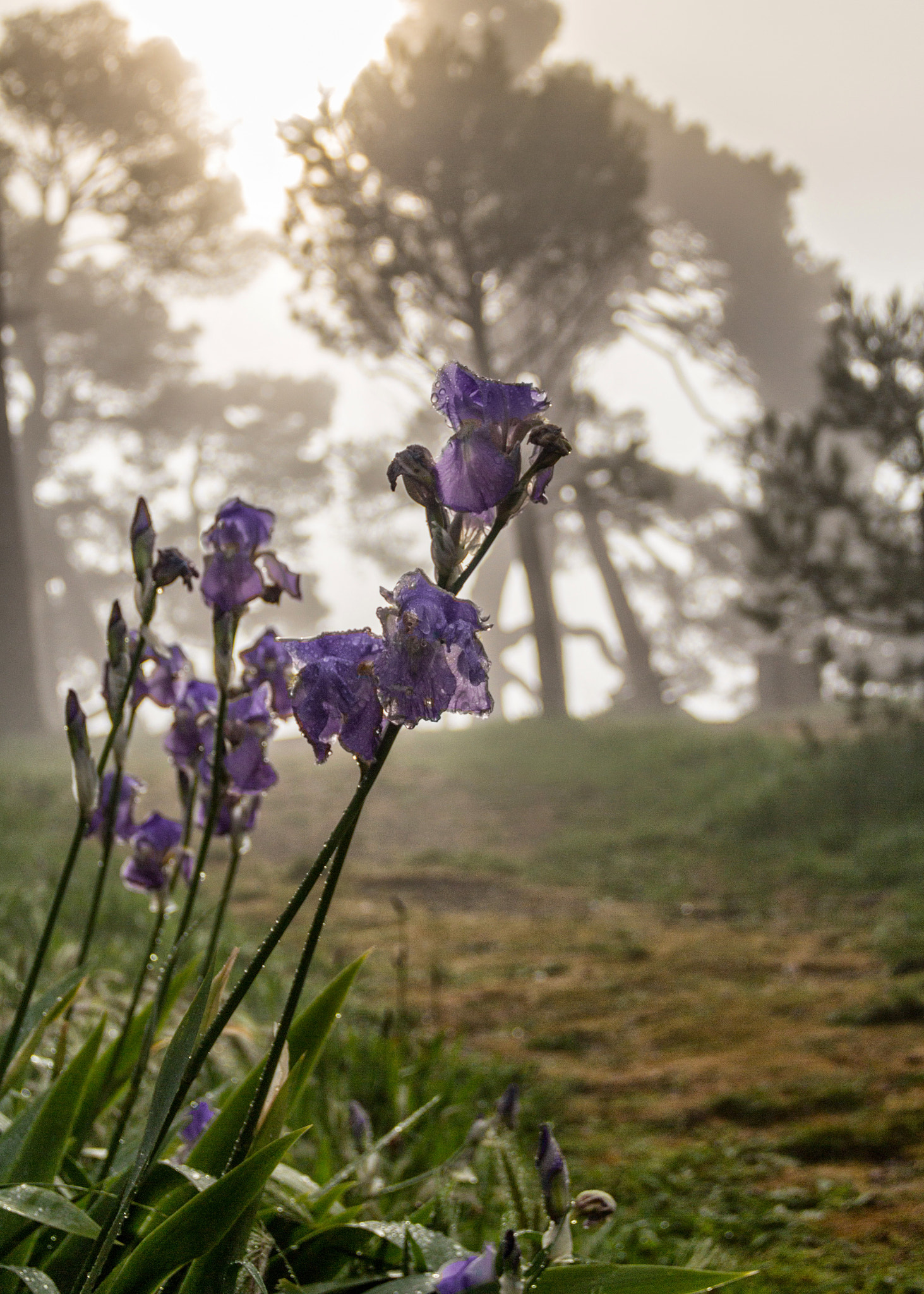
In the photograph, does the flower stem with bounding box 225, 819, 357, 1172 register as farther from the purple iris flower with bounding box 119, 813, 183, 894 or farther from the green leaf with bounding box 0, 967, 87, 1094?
the purple iris flower with bounding box 119, 813, 183, 894

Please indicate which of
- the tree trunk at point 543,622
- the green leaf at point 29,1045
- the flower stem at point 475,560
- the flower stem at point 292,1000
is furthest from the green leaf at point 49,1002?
the tree trunk at point 543,622

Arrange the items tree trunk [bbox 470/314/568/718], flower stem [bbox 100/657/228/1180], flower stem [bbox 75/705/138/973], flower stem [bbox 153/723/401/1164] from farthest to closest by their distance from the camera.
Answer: tree trunk [bbox 470/314/568/718], flower stem [bbox 75/705/138/973], flower stem [bbox 100/657/228/1180], flower stem [bbox 153/723/401/1164]

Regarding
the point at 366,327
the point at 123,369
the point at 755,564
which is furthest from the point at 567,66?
the point at 123,369

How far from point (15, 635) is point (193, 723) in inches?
430

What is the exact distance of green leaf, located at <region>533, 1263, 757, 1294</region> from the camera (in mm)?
1017

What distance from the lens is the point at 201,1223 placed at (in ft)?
3.14

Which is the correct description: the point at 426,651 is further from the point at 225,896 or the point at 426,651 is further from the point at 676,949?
the point at 676,949

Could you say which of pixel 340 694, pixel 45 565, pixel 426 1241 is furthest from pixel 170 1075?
pixel 45 565

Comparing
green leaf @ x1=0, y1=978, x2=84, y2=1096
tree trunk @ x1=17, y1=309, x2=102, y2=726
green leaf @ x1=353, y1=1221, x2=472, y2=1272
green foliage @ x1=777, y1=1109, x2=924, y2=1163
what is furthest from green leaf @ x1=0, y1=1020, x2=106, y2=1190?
tree trunk @ x1=17, y1=309, x2=102, y2=726

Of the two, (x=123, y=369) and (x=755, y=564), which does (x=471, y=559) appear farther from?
(x=123, y=369)

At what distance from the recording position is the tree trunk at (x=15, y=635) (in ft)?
37.4

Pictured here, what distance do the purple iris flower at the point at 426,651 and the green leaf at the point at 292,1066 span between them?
523 mm

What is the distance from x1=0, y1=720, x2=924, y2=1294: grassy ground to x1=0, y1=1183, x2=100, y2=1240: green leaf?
948 millimetres

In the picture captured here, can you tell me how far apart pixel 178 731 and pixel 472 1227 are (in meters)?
0.96
